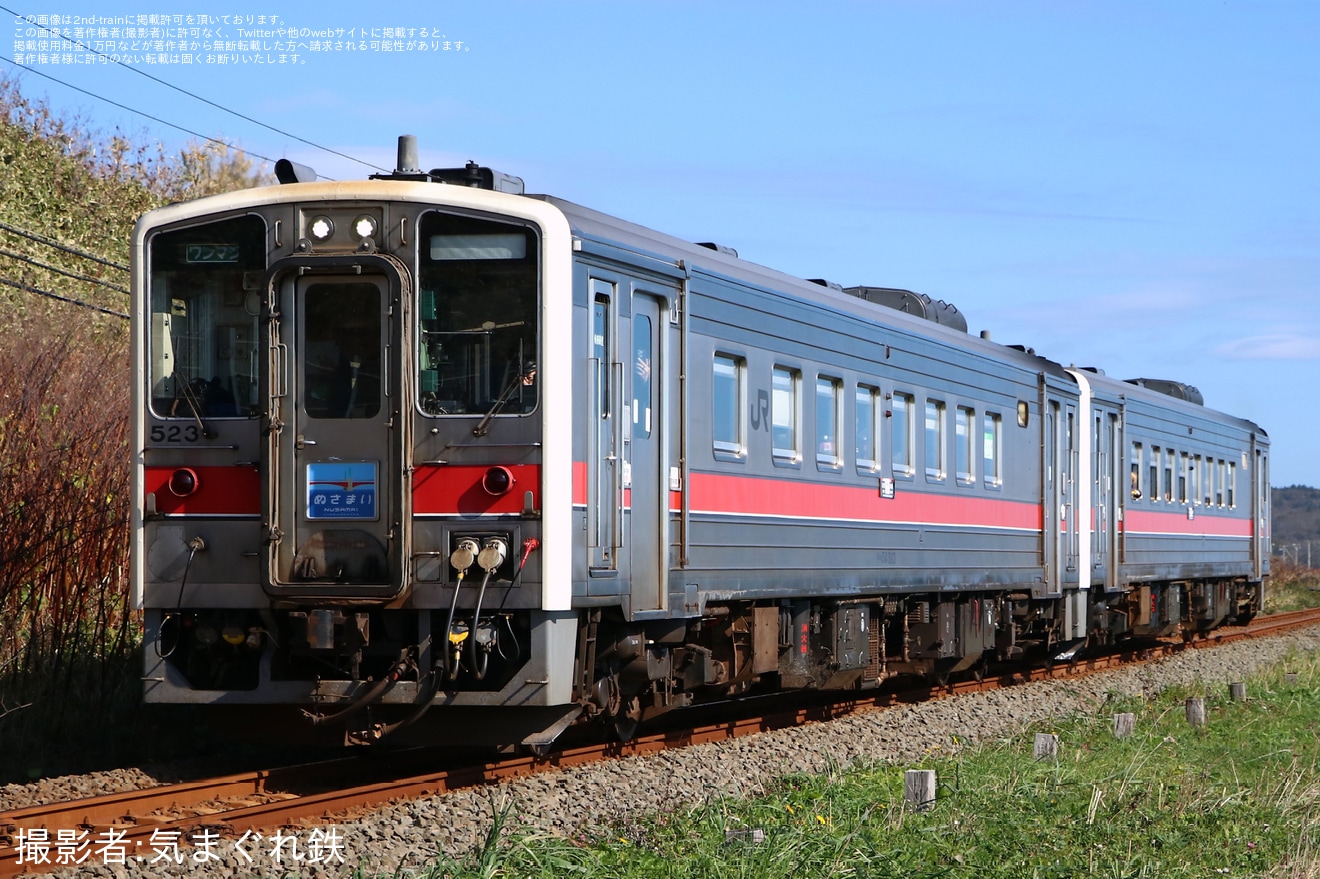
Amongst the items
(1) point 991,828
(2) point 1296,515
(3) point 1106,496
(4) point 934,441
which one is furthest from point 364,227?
(2) point 1296,515

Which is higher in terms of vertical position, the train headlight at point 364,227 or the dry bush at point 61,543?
the train headlight at point 364,227

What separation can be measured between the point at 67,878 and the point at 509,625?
8.60ft

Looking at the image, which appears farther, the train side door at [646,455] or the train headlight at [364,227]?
the train side door at [646,455]

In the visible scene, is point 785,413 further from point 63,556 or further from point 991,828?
point 63,556

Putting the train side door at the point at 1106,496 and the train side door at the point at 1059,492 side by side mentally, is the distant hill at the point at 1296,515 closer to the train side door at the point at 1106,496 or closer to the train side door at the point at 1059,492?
the train side door at the point at 1106,496

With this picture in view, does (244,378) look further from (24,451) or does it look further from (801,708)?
(801,708)

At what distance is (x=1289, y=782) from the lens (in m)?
10.1

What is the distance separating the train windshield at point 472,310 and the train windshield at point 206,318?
0.93m

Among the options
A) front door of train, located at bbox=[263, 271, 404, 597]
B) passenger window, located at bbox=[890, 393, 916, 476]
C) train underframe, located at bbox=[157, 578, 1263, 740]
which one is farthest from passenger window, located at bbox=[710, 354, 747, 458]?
passenger window, located at bbox=[890, 393, 916, 476]

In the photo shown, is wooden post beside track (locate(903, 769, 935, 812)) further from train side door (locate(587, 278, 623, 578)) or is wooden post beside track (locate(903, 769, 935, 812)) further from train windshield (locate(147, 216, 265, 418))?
train windshield (locate(147, 216, 265, 418))

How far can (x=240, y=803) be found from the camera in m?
8.23

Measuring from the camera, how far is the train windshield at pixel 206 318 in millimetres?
8812

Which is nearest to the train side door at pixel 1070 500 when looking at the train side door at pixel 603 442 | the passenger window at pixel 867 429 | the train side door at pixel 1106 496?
the train side door at pixel 1106 496

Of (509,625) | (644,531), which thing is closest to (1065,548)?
(644,531)
